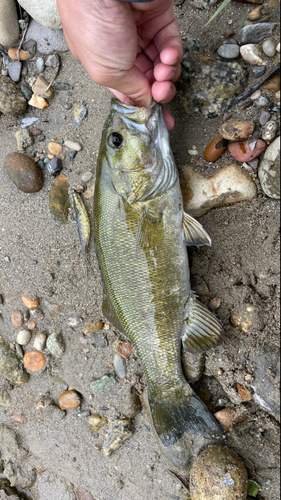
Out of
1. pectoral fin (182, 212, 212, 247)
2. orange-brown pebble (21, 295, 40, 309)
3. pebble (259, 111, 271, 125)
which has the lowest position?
orange-brown pebble (21, 295, 40, 309)

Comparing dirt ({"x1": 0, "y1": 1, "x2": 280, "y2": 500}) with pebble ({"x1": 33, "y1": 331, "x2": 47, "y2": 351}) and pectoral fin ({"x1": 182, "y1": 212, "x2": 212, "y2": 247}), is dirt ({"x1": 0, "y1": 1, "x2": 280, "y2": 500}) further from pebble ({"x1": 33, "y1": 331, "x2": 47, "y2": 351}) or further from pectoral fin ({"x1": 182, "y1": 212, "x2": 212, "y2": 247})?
pectoral fin ({"x1": 182, "y1": 212, "x2": 212, "y2": 247})

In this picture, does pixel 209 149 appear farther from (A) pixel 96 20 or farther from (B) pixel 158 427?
(B) pixel 158 427

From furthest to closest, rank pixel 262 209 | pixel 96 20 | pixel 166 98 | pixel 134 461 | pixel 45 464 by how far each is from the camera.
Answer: pixel 45 464, pixel 134 461, pixel 262 209, pixel 166 98, pixel 96 20

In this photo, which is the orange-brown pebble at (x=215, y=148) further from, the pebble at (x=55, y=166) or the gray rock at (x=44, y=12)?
the gray rock at (x=44, y=12)

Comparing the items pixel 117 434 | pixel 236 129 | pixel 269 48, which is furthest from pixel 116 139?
pixel 117 434

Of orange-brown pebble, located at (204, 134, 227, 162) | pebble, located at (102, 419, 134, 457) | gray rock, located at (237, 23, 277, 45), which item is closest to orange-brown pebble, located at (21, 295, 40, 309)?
pebble, located at (102, 419, 134, 457)

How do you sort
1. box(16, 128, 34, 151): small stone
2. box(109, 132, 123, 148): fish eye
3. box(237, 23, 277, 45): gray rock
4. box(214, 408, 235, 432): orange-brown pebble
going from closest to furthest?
box(109, 132, 123, 148): fish eye < box(237, 23, 277, 45): gray rock < box(214, 408, 235, 432): orange-brown pebble < box(16, 128, 34, 151): small stone

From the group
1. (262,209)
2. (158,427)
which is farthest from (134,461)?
(262,209)
